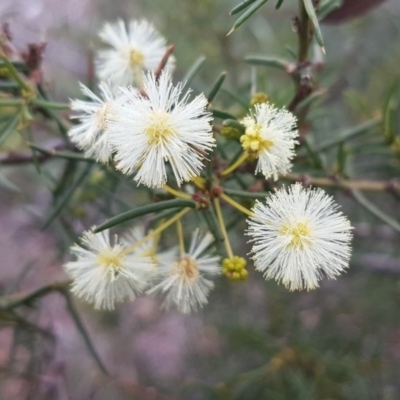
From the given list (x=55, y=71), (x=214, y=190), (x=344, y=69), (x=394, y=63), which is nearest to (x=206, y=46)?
(x=344, y=69)

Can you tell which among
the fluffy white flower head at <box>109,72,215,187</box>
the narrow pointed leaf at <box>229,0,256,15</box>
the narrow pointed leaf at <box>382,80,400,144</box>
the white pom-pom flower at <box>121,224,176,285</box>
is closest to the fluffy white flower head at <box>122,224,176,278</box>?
the white pom-pom flower at <box>121,224,176,285</box>

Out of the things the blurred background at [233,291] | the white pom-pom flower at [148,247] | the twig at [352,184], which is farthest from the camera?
the blurred background at [233,291]

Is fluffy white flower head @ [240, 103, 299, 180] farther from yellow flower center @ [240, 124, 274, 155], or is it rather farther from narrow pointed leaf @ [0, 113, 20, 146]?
narrow pointed leaf @ [0, 113, 20, 146]

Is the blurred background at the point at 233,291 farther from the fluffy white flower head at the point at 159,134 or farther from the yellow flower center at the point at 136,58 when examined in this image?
the fluffy white flower head at the point at 159,134

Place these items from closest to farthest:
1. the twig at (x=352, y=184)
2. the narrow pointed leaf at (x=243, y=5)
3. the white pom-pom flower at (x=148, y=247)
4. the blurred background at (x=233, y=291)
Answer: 1. the narrow pointed leaf at (x=243, y=5)
2. the white pom-pom flower at (x=148, y=247)
3. the twig at (x=352, y=184)
4. the blurred background at (x=233, y=291)

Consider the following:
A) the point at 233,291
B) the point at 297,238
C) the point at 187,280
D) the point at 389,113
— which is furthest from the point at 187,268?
the point at 233,291

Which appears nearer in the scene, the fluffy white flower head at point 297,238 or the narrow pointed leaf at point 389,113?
the fluffy white flower head at point 297,238

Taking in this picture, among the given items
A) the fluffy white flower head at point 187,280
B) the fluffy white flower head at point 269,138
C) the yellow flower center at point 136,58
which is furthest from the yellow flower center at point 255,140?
the yellow flower center at point 136,58
